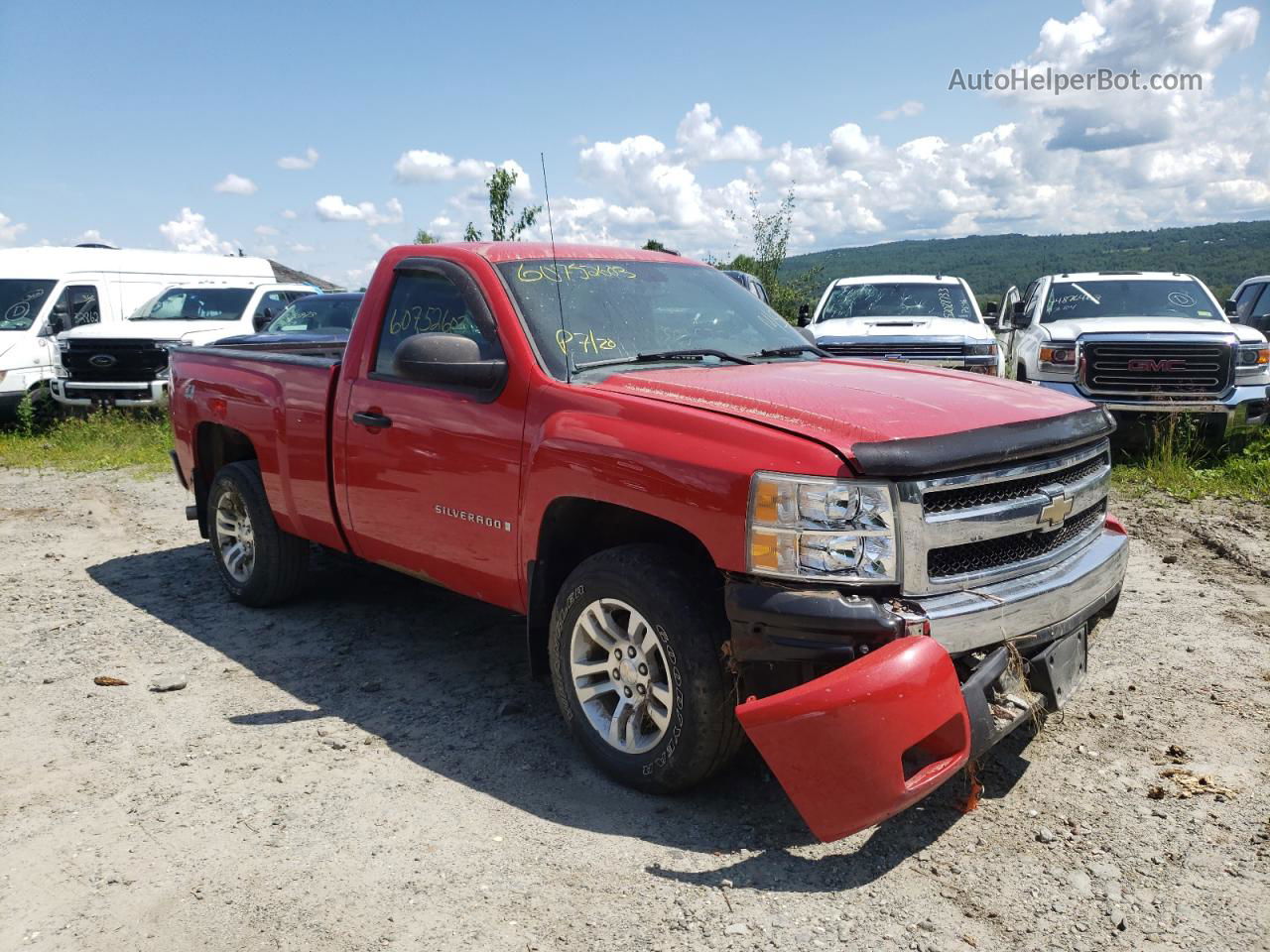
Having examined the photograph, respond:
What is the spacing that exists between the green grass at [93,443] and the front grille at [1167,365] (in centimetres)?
962

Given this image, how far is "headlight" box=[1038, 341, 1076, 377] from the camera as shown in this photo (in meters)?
9.82

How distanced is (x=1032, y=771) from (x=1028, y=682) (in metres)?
0.61

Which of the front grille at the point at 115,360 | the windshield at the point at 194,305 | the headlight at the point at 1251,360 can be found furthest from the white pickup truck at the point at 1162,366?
the windshield at the point at 194,305

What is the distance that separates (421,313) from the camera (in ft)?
14.8

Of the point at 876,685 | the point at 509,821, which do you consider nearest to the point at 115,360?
the point at 509,821

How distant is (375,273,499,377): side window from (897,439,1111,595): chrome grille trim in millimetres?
1987

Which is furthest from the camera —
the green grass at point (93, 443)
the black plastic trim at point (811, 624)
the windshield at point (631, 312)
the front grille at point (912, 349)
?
the green grass at point (93, 443)

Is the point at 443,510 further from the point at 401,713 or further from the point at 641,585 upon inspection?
the point at 641,585

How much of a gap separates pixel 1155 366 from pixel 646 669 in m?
7.95

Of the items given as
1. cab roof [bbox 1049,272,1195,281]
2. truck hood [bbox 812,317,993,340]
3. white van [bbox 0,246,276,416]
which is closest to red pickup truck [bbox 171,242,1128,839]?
truck hood [bbox 812,317,993,340]

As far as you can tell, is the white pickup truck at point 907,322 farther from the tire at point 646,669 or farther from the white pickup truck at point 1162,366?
the tire at point 646,669

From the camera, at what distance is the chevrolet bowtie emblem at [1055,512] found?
3.36 metres

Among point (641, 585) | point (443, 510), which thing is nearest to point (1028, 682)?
point (641, 585)

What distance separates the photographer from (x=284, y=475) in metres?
5.20
